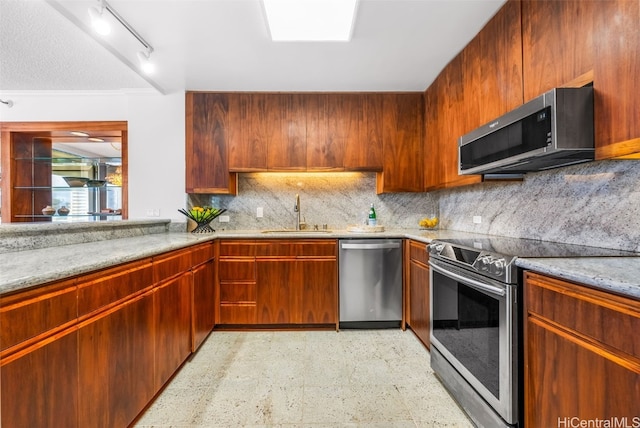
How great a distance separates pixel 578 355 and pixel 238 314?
2530mm

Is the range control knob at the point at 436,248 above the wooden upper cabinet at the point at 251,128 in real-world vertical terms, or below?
below

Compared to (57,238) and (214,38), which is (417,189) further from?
(57,238)

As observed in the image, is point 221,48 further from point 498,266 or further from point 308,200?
point 498,266

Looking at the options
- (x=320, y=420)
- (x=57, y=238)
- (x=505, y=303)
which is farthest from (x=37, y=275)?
(x=505, y=303)

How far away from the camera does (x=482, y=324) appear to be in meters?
1.51

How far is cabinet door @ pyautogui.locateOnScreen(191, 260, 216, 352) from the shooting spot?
2335mm

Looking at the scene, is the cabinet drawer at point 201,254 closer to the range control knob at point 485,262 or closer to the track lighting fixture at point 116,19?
the track lighting fixture at point 116,19

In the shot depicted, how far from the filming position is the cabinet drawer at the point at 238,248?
284 cm

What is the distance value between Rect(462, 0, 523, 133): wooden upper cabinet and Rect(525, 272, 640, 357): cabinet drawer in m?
1.15

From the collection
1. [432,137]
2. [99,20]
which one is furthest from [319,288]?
[99,20]

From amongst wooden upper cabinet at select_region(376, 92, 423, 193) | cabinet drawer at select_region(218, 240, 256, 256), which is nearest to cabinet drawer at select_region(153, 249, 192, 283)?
cabinet drawer at select_region(218, 240, 256, 256)

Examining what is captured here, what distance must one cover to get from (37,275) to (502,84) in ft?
8.30

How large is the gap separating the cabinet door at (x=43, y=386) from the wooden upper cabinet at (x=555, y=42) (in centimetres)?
240

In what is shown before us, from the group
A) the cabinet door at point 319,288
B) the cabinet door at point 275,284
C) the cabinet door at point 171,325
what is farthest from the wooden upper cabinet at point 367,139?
the cabinet door at point 171,325
